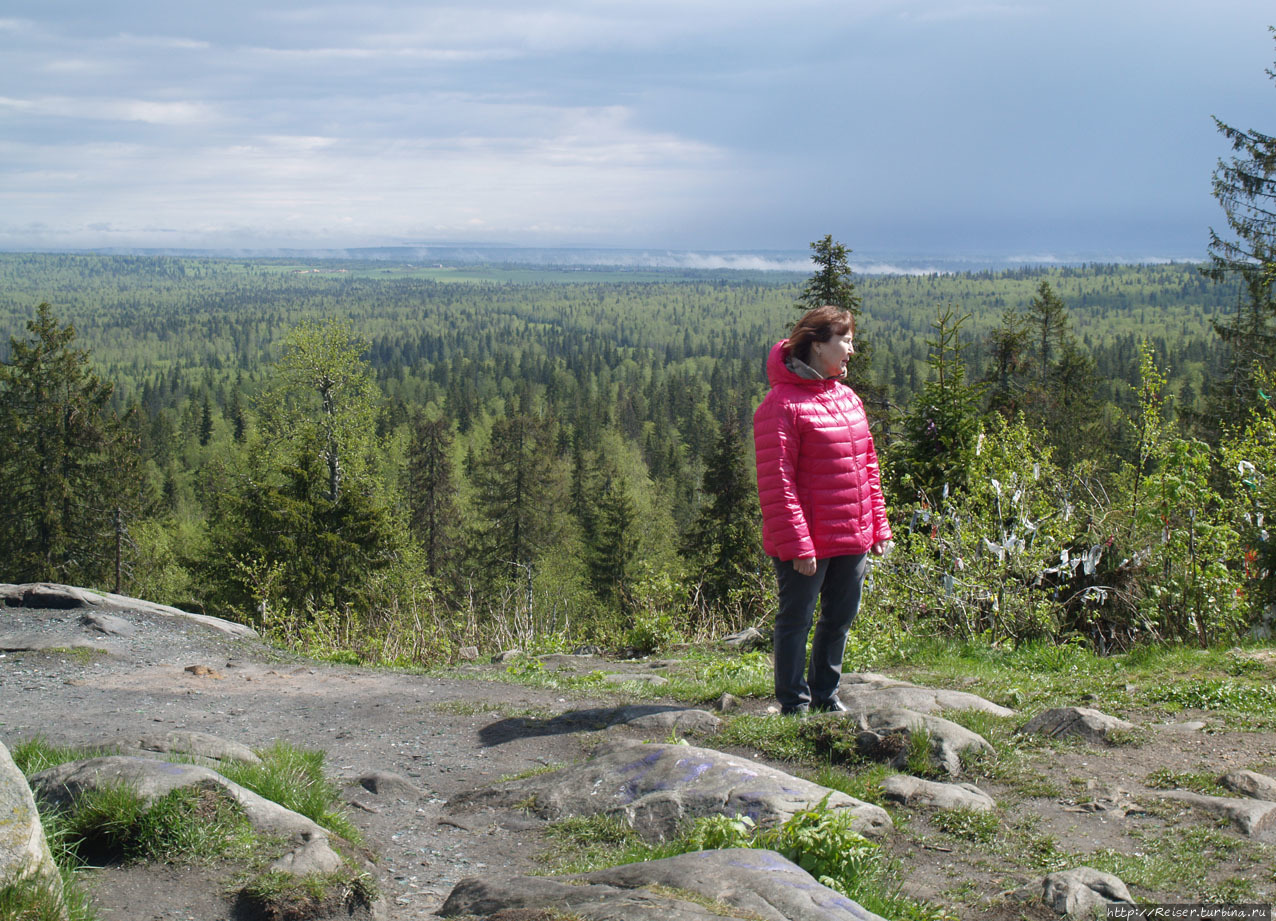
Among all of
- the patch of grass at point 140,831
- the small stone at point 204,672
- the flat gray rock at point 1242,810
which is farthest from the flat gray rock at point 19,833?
the small stone at point 204,672

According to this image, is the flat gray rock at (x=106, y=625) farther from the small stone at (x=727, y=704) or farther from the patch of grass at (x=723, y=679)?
the small stone at (x=727, y=704)

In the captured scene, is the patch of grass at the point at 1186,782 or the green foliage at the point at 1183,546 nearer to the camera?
the patch of grass at the point at 1186,782

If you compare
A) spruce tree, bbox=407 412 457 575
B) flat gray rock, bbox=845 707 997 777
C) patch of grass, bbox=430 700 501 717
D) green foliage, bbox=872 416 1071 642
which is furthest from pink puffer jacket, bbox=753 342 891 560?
spruce tree, bbox=407 412 457 575

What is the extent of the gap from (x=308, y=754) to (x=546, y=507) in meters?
44.9

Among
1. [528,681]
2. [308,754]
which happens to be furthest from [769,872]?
[528,681]

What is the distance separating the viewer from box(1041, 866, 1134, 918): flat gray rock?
134 inches

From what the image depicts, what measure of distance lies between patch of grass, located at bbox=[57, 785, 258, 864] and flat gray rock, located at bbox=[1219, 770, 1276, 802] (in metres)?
4.79

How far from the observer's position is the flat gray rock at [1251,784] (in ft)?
14.8

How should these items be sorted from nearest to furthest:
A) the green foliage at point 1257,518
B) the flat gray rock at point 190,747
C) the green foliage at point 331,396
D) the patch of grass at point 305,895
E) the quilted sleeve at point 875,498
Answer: the patch of grass at point 305,895 < the flat gray rock at point 190,747 < the quilted sleeve at point 875,498 < the green foliage at point 1257,518 < the green foliage at point 331,396

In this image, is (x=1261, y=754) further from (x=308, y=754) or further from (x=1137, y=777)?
(x=308, y=754)

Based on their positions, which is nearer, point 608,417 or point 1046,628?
point 1046,628

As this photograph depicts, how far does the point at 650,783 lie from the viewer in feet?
15.5

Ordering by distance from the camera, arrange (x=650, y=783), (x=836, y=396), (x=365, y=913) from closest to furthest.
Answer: (x=365, y=913) < (x=650, y=783) < (x=836, y=396)

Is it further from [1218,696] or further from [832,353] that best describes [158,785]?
[1218,696]
